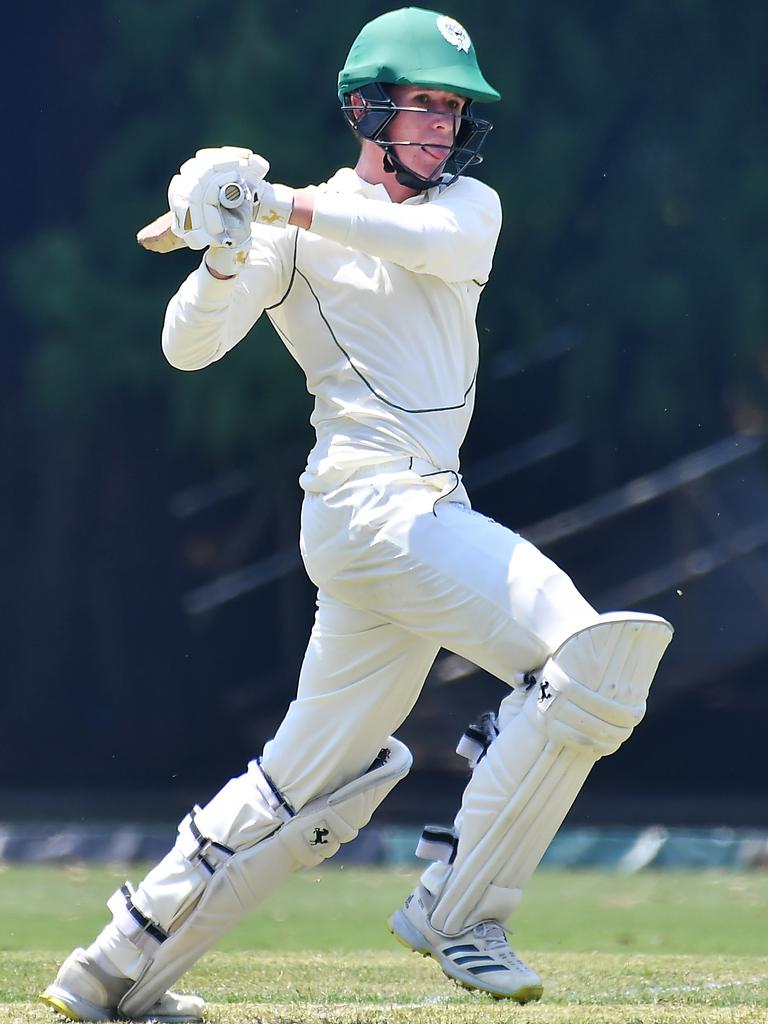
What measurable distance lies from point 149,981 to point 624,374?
398cm

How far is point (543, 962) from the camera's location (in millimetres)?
4227

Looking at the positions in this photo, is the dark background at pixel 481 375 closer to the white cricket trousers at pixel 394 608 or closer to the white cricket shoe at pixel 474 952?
the white cricket trousers at pixel 394 608

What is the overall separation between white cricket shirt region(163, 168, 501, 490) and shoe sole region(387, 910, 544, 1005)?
739 millimetres

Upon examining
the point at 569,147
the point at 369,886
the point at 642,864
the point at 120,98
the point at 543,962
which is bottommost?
the point at 642,864

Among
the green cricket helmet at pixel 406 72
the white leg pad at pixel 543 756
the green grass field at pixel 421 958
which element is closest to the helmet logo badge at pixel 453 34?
the green cricket helmet at pixel 406 72

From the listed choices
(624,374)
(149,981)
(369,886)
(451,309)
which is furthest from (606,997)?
(624,374)

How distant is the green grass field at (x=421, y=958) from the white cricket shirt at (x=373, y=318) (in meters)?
0.98

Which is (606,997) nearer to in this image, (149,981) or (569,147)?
(149,981)

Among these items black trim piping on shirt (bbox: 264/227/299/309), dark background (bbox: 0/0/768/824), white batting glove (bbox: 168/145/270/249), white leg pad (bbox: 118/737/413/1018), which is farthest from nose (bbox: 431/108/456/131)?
dark background (bbox: 0/0/768/824)

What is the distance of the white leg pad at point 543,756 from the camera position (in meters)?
2.83

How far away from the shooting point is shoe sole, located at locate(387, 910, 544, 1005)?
2859 mm

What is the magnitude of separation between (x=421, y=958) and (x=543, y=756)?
1.77m

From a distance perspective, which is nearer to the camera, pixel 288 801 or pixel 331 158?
pixel 288 801

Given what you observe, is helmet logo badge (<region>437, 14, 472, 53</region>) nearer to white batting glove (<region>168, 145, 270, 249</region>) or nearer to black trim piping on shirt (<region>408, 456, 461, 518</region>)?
white batting glove (<region>168, 145, 270, 249</region>)
